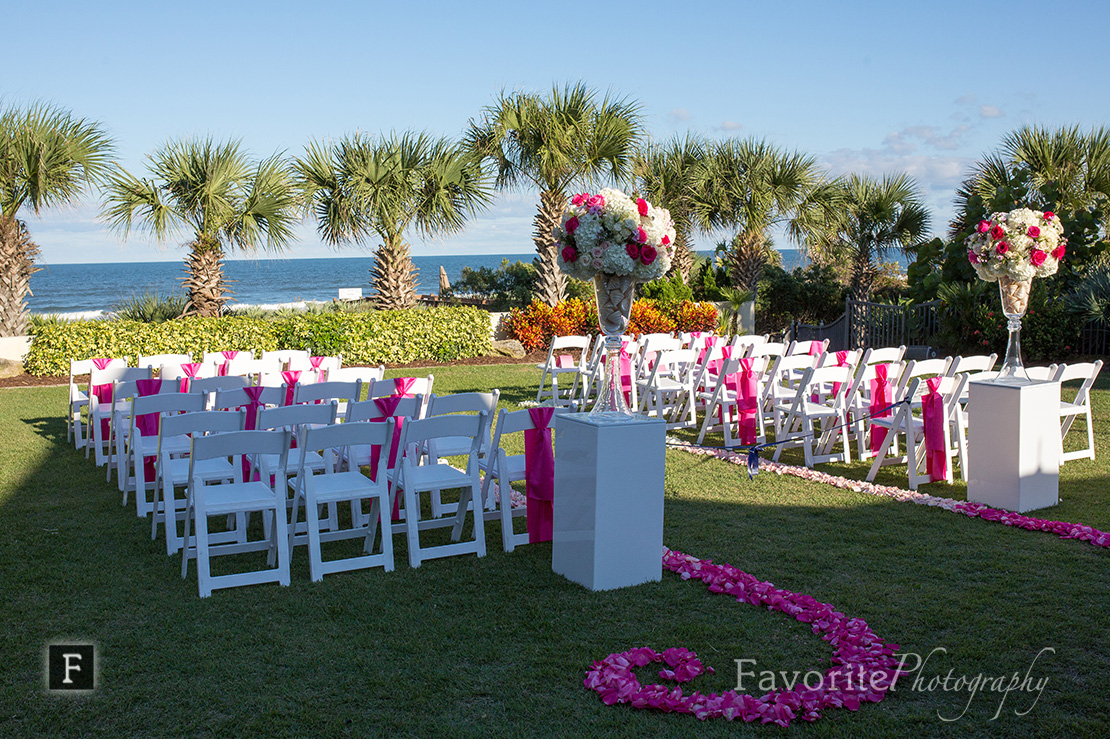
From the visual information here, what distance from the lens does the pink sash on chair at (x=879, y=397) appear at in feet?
24.1

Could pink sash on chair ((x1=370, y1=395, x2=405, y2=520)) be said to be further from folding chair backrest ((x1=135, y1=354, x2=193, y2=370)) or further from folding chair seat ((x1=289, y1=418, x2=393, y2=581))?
folding chair backrest ((x1=135, y1=354, x2=193, y2=370))

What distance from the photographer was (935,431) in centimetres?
667

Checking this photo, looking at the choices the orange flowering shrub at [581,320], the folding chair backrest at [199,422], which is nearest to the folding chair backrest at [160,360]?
the folding chair backrest at [199,422]

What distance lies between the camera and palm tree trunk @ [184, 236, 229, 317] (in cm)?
1509

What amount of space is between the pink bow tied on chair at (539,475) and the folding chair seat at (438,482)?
10.9 inches

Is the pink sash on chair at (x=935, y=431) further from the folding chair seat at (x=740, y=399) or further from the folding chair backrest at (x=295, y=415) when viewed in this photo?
the folding chair backrest at (x=295, y=415)

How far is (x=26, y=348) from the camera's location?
45.4 ft

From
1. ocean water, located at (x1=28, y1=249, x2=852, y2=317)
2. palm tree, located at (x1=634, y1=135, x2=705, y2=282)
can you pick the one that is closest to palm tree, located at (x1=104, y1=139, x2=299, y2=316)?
palm tree, located at (x1=634, y1=135, x2=705, y2=282)

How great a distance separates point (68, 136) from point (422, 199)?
581 centimetres

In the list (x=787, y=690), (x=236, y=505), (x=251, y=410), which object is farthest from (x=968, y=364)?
(x=236, y=505)

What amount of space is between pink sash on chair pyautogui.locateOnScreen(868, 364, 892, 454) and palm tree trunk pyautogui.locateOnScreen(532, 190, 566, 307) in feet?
34.1

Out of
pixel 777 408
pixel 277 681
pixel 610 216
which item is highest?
pixel 610 216

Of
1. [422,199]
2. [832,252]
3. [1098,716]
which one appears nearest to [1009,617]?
[1098,716]

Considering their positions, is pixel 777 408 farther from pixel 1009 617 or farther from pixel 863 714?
pixel 863 714
